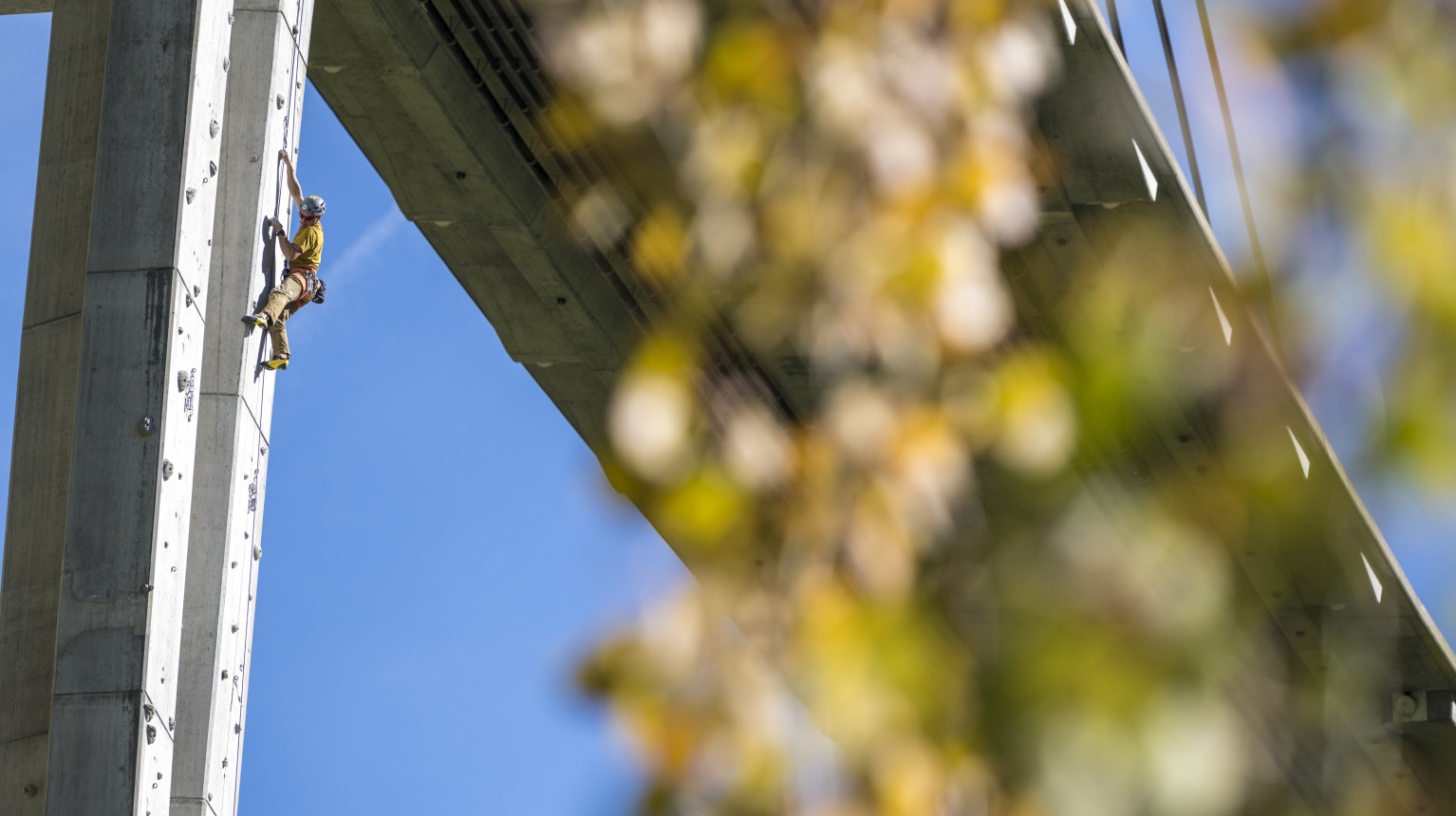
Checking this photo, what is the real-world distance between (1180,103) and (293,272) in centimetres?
592

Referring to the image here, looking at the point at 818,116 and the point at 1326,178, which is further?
the point at 818,116

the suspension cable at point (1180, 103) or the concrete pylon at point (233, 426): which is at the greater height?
the suspension cable at point (1180, 103)

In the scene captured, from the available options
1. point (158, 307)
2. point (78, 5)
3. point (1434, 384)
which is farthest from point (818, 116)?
point (78, 5)

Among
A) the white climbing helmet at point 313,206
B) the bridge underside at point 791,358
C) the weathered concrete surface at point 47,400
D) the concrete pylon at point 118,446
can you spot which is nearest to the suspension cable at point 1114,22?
the bridge underside at point 791,358

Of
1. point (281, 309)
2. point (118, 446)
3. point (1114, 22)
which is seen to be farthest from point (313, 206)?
point (1114, 22)

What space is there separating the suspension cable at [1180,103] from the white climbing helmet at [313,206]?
16.9 feet

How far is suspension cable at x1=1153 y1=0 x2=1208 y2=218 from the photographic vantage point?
990 cm

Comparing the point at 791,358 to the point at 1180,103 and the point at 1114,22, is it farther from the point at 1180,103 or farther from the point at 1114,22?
the point at 1114,22

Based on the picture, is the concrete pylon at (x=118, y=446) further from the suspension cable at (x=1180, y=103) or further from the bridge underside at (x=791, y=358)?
the suspension cable at (x=1180, y=103)

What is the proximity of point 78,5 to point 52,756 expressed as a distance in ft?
11.3

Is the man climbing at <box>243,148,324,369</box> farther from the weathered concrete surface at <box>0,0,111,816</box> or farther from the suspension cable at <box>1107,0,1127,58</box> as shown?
the suspension cable at <box>1107,0,1127,58</box>

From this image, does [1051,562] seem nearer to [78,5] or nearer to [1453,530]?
[1453,530]

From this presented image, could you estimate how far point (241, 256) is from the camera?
23.7 feet

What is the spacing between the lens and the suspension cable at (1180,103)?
9900mm
